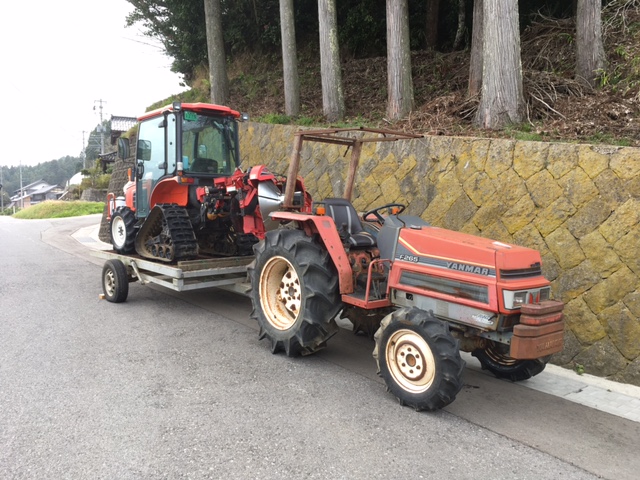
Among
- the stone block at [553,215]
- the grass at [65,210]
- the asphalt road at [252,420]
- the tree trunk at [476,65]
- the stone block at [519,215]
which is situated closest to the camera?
the asphalt road at [252,420]

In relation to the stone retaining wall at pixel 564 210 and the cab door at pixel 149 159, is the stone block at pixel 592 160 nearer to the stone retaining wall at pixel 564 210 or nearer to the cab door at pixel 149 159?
the stone retaining wall at pixel 564 210

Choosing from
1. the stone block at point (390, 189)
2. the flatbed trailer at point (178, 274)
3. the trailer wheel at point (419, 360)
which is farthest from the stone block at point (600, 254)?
the flatbed trailer at point (178, 274)

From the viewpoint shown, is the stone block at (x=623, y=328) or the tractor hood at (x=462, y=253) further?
the stone block at (x=623, y=328)

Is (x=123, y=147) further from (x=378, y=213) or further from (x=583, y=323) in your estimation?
(x=583, y=323)

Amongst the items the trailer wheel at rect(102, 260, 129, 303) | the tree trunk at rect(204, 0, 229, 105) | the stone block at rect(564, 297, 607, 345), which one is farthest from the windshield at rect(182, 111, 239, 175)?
the tree trunk at rect(204, 0, 229, 105)

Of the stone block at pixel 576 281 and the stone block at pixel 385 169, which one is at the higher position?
the stone block at pixel 385 169

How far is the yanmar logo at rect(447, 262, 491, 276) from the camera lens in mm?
3662

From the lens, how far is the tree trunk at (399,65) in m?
9.17

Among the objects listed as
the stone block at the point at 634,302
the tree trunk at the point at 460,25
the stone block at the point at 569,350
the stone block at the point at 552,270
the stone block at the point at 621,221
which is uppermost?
the tree trunk at the point at 460,25

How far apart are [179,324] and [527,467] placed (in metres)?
4.40

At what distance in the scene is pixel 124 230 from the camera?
24.7ft

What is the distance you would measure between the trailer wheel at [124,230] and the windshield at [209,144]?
1.39 m

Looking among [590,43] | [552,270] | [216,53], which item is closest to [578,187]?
[552,270]

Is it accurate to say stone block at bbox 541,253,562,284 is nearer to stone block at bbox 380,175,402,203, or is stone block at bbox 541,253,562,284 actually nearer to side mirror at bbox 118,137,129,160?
stone block at bbox 380,175,402,203
